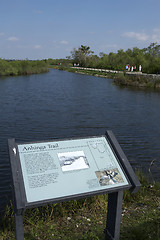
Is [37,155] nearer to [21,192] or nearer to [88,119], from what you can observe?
[21,192]

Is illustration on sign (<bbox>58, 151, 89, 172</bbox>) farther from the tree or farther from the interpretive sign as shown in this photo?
the tree

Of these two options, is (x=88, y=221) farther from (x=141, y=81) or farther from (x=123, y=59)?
(x=123, y=59)

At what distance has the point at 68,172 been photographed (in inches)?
109

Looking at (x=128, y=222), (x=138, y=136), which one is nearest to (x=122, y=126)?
(x=138, y=136)

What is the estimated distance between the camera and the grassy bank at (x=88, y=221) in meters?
3.50

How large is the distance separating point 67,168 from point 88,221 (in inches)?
61.5

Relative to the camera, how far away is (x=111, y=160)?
3.07 meters

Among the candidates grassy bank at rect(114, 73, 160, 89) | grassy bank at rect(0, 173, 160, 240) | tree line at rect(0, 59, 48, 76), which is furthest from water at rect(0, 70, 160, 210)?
tree line at rect(0, 59, 48, 76)

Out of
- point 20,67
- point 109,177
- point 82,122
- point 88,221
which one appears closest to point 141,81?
point 82,122

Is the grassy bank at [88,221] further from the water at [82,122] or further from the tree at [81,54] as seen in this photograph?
the tree at [81,54]

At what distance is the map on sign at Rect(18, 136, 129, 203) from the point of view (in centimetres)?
257

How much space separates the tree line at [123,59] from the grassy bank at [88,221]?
36.3 m

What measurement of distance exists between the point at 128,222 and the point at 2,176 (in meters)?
3.88

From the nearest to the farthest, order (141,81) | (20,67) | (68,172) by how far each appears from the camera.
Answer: (68,172) → (141,81) → (20,67)
